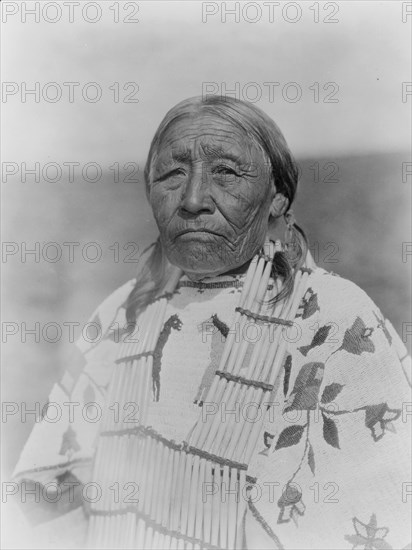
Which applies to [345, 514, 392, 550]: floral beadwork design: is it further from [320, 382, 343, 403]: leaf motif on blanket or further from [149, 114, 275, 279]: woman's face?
[149, 114, 275, 279]: woman's face

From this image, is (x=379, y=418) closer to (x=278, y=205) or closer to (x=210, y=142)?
(x=278, y=205)

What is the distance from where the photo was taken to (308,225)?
198 centimetres

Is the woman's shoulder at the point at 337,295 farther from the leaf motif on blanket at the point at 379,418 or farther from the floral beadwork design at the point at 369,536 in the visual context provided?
the floral beadwork design at the point at 369,536

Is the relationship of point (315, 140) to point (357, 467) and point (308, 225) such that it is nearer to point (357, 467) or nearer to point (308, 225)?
point (308, 225)

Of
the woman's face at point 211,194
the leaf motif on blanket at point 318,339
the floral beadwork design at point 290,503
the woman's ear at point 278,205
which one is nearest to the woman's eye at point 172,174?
the woman's face at point 211,194

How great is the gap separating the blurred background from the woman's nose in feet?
1.06

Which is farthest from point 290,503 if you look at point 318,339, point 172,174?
point 172,174

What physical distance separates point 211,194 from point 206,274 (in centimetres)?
22

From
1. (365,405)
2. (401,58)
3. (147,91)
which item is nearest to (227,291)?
(365,405)

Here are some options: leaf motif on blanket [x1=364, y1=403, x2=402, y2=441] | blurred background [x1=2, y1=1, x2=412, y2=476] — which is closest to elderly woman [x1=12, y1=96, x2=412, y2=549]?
leaf motif on blanket [x1=364, y1=403, x2=402, y2=441]

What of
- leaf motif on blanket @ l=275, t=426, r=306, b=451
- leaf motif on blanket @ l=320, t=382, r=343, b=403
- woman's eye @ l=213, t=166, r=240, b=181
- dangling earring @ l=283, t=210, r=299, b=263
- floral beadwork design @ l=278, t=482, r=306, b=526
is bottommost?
floral beadwork design @ l=278, t=482, r=306, b=526

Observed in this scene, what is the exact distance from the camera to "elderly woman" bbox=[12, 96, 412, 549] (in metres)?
1.49

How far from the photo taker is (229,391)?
161 centimetres

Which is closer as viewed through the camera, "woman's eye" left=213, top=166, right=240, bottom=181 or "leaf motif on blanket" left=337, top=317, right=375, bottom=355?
"leaf motif on blanket" left=337, top=317, right=375, bottom=355
